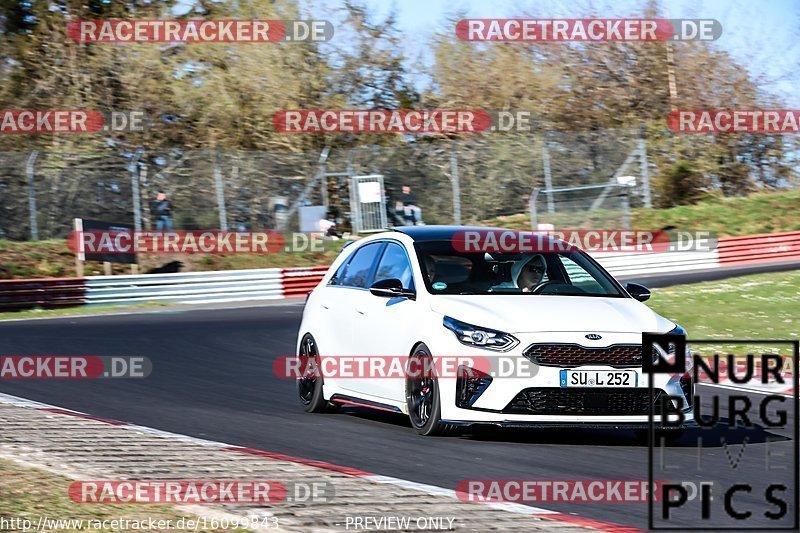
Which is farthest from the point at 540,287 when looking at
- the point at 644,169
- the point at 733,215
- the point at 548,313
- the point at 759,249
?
the point at 733,215

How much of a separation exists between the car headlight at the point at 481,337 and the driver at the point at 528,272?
36.0 inches

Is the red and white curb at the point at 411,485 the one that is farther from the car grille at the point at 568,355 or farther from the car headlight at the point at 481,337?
the car grille at the point at 568,355

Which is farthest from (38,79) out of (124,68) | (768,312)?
(768,312)

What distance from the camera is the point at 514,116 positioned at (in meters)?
45.5

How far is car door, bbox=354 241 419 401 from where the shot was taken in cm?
937

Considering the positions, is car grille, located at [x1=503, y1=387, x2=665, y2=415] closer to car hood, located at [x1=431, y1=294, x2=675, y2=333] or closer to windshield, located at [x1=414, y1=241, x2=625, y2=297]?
car hood, located at [x1=431, y1=294, x2=675, y2=333]

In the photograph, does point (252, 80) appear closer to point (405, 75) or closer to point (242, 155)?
point (405, 75)

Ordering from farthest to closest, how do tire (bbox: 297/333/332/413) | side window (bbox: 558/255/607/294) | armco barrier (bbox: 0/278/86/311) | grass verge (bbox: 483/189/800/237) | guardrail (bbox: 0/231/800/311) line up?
1. grass verge (bbox: 483/189/800/237)
2. guardrail (bbox: 0/231/800/311)
3. armco barrier (bbox: 0/278/86/311)
4. tire (bbox: 297/333/332/413)
5. side window (bbox: 558/255/607/294)

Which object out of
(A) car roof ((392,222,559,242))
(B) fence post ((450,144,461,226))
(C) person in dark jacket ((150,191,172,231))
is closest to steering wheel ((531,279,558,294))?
(A) car roof ((392,222,559,242))

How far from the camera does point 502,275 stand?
961 centimetres

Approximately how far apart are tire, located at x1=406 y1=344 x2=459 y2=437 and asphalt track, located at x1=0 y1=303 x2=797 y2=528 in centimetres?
9

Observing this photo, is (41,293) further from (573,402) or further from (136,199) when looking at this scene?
(573,402)

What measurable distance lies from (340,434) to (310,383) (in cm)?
167

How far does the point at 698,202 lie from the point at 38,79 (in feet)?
74.6
